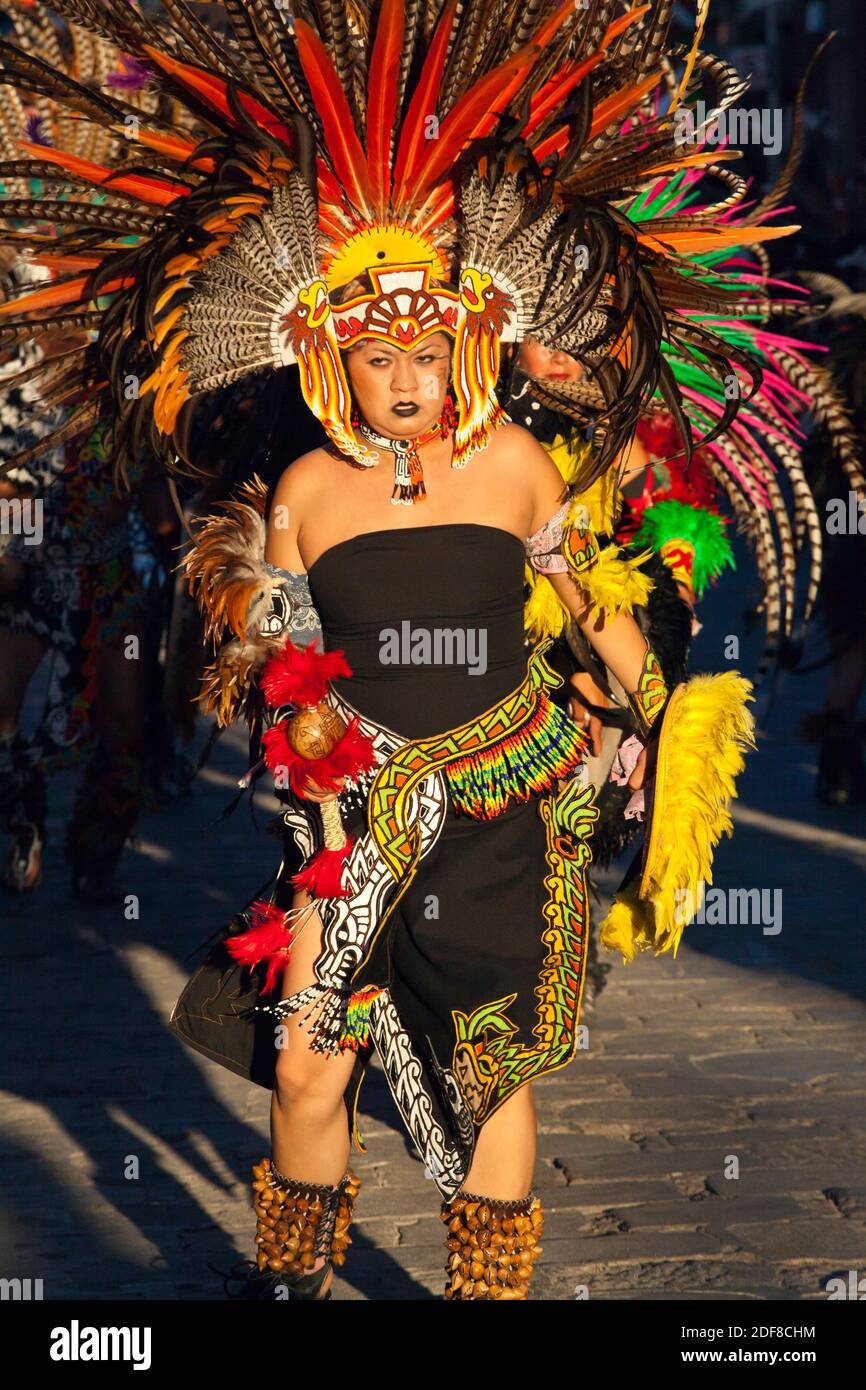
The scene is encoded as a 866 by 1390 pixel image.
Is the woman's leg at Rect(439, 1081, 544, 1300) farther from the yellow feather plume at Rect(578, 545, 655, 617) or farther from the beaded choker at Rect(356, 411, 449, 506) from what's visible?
the beaded choker at Rect(356, 411, 449, 506)

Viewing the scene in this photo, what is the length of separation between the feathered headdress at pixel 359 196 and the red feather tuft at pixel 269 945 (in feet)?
3.14

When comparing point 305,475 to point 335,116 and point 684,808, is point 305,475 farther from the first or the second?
point 684,808

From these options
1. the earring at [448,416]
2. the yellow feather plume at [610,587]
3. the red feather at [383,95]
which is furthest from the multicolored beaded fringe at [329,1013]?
the red feather at [383,95]

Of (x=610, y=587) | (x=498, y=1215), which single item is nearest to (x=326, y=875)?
(x=498, y=1215)

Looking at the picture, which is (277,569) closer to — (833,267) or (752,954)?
(752,954)

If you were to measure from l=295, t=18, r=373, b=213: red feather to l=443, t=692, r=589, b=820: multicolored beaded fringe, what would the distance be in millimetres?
1109

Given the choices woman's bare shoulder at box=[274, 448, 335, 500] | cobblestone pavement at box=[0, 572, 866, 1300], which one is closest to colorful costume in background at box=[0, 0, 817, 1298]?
woman's bare shoulder at box=[274, 448, 335, 500]


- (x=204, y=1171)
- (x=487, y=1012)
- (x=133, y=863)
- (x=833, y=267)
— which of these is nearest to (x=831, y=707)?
(x=833, y=267)

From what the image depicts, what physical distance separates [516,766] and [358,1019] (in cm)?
60

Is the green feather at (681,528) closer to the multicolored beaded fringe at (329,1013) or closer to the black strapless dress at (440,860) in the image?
the black strapless dress at (440,860)

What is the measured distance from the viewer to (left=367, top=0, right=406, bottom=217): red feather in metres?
3.75

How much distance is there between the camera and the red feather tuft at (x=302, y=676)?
3680 millimetres

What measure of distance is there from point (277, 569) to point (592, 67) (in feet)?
3.97

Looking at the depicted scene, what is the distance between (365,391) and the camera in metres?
3.78
